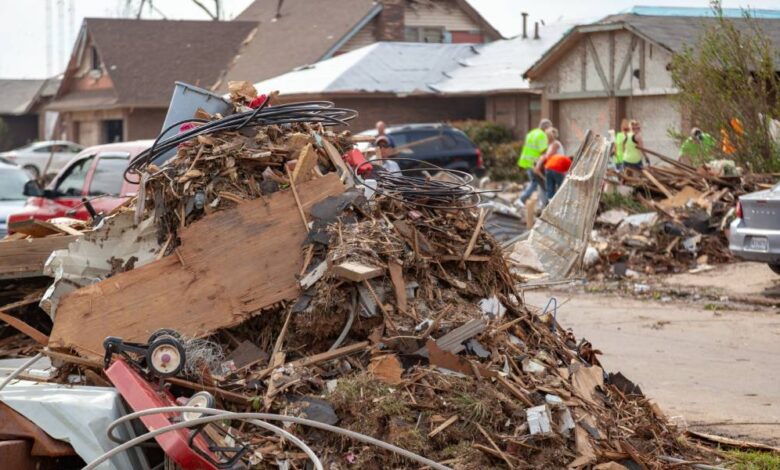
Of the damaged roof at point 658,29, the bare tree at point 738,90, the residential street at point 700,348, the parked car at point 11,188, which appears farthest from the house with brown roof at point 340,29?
the residential street at point 700,348

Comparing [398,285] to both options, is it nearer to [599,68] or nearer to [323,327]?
[323,327]

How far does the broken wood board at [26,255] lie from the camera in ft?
27.5

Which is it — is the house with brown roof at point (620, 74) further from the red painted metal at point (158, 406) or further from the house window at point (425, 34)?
the red painted metal at point (158, 406)

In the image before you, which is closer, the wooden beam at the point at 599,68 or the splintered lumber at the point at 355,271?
the splintered lumber at the point at 355,271

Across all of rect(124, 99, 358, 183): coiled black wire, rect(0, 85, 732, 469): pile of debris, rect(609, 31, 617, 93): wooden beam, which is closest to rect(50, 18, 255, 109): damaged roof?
rect(609, 31, 617, 93): wooden beam

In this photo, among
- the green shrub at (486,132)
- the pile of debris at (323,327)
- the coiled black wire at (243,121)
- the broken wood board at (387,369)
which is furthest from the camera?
the green shrub at (486,132)

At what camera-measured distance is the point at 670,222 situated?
17641mm

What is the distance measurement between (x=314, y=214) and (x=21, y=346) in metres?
3.20

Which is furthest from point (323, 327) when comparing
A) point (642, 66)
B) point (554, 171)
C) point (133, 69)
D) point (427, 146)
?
point (133, 69)

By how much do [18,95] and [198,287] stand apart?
2452 inches

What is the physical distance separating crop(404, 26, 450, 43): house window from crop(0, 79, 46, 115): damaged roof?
2324 cm

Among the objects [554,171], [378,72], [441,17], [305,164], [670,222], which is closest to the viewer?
[305,164]

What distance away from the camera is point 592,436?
6.34m

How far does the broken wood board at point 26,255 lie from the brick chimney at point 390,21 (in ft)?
127
